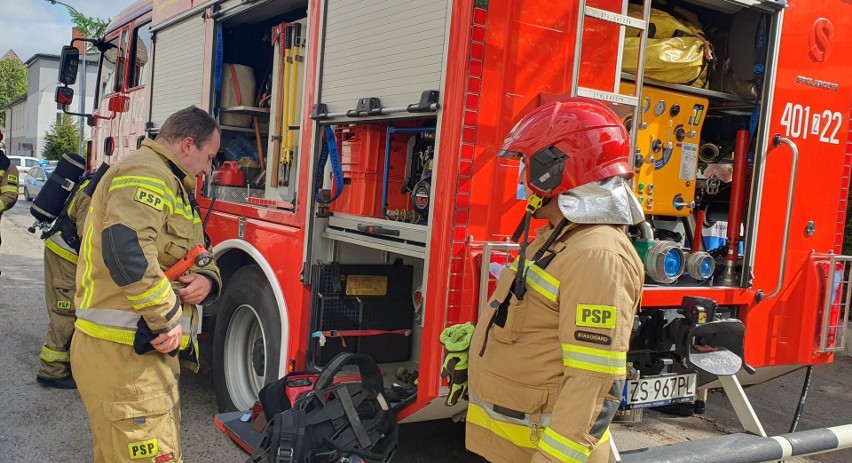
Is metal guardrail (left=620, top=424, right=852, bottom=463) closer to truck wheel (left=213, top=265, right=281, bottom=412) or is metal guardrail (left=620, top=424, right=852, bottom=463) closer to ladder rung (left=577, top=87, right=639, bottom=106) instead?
ladder rung (left=577, top=87, right=639, bottom=106)

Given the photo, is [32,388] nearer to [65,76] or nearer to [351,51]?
[65,76]

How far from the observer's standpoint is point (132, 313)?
2.59 meters

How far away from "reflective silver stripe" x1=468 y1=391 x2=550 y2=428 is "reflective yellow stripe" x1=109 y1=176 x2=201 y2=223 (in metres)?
1.39

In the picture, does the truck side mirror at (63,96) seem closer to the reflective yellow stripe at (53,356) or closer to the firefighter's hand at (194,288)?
the reflective yellow stripe at (53,356)

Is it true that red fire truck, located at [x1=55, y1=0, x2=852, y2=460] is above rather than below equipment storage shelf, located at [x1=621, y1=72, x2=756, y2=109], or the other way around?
below

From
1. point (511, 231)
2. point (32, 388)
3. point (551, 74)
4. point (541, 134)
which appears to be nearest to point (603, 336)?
point (541, 134)

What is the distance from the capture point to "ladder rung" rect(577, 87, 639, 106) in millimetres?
2684

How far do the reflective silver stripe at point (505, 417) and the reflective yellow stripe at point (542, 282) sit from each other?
0.34 m

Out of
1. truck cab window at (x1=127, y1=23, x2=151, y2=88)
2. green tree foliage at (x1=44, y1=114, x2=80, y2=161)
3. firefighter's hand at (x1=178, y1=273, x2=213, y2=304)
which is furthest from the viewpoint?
green tree foliage at (x1=44, y1=114, x2=80, y2=161)

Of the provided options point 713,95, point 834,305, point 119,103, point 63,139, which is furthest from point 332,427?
point 63,139

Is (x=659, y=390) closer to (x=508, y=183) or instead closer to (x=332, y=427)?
(x=508, y=183)

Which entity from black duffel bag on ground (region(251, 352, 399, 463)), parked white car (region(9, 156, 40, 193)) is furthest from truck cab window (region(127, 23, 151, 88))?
parked white car (region(9, 156, 40, 193))

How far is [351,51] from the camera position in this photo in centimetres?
329

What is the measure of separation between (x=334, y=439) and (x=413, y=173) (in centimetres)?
139
